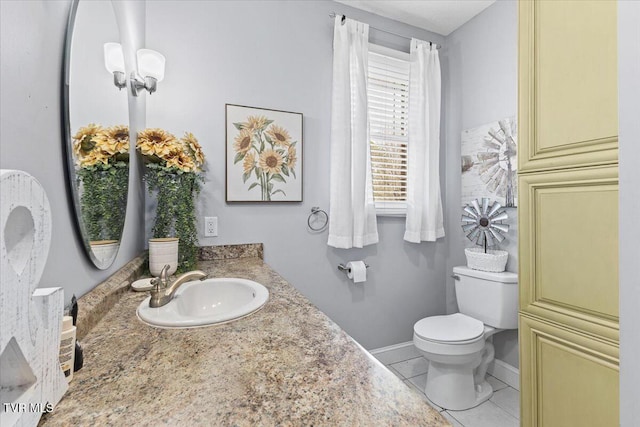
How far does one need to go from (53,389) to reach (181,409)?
0.62 feet

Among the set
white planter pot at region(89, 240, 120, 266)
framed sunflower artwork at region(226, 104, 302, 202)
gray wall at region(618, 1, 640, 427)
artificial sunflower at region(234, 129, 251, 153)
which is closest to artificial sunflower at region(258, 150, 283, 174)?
framed sunflower artwork at region(226, 104, 302, 202)

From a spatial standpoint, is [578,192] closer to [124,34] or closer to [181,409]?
[181,409]

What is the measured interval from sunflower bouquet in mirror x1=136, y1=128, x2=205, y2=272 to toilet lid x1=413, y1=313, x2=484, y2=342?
1.38 meters

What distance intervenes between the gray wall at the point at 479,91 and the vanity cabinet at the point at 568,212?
0.61 meters

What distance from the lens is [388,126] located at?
2217 millimetres

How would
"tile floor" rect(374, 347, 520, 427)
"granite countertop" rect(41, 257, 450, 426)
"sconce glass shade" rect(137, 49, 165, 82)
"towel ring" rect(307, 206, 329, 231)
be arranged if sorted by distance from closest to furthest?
"granite countertop" rect(41, 257, 450, 426)
"sconce glass shade" rect(137, 49, 165, 82)
"tile floor" rect(374, 347, 520, 427)
"towel ring" rect(307, 206, 329, 231)

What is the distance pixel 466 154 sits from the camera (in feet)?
7.43

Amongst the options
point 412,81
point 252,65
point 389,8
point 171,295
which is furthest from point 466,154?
point 171,295

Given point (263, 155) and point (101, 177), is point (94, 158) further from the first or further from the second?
point (263, 155)

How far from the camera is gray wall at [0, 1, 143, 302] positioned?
50 cm

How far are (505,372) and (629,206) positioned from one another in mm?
1703

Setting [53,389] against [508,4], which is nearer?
[53,389]

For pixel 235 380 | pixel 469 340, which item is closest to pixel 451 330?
pixel 469 340

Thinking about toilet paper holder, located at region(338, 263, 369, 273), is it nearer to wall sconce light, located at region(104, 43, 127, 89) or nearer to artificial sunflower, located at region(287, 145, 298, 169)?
artificial sunflower, located at region(287, 145, 298, 169)
